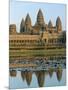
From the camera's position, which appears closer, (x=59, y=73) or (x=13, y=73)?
(x=13, y=73)

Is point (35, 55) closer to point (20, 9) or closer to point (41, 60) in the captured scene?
point (41, 60)

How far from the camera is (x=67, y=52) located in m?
2.33

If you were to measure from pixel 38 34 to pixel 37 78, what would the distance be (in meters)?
0.41

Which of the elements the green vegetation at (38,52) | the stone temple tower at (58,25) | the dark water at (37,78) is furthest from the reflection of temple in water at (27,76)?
the stone temple tower at (58,25)

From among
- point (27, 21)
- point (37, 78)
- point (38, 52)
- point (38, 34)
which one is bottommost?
point (37, 78)

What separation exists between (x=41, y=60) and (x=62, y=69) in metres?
0.23

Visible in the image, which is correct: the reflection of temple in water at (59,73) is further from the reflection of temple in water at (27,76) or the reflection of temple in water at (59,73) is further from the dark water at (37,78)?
the reflection of temple in water at (27,76)

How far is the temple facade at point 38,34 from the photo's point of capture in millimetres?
2187

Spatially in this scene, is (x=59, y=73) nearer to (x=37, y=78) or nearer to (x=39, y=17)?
(x=37, y=78)

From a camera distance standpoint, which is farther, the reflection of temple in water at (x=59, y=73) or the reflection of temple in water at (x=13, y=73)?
the reflection of temple in water at (x=59, y=73)

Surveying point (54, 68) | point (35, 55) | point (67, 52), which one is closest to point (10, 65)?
point (35, 55)

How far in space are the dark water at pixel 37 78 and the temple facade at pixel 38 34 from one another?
25 centimetres

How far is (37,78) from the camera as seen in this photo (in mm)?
2213

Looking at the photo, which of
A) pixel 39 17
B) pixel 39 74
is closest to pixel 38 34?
pixel 39 17
